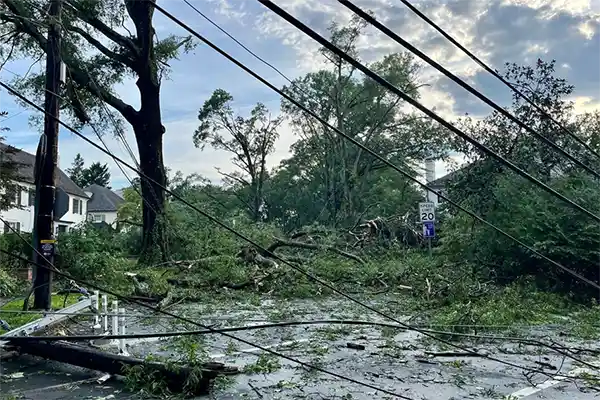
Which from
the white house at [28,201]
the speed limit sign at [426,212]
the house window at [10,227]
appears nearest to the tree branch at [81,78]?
the white house at [28,201]

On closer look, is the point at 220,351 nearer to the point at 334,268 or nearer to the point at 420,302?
the point at 420,302

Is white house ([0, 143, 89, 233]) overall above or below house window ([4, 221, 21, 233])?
above

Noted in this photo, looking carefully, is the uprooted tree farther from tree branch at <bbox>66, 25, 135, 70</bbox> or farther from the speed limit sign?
the speed limit sign

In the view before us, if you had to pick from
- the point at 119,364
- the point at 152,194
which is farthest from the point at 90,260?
the point at 119,364

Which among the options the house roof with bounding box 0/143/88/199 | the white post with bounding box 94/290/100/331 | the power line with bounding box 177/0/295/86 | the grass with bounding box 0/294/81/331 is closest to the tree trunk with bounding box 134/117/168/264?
the house roof with bounding box 0/143/88/199

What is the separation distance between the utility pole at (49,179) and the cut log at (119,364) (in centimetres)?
251

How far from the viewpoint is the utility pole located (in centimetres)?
812

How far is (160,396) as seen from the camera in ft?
14.9

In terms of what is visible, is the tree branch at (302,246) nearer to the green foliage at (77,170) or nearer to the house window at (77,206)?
the house window at (77,206)

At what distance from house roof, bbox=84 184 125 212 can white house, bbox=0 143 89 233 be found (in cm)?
745

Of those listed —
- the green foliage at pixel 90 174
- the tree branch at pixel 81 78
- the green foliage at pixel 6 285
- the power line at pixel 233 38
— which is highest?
the green foliage at pixel 90 174

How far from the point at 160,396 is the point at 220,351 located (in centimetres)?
180

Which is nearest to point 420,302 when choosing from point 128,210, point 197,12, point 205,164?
point 197,12

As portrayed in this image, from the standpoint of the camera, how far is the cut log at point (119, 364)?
181 inches
